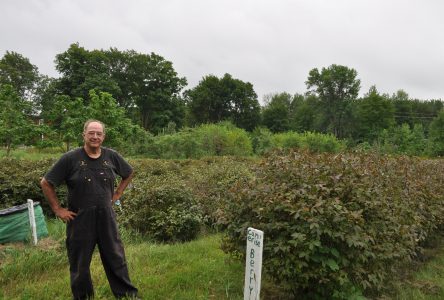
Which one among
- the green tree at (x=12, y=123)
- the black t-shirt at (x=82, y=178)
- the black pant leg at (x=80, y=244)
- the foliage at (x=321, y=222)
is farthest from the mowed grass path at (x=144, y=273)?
the green tree at (x=12, y=123)

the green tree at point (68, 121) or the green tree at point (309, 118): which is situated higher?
the green tree at point (309, 118)

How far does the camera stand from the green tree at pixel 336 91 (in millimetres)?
62156

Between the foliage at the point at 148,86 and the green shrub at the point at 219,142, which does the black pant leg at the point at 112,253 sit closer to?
the green shrub at the point at 219,142

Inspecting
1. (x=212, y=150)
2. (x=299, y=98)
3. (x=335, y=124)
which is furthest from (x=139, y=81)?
(x=299, y=98)

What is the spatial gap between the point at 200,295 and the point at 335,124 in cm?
6115

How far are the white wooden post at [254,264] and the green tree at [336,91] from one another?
6113 centimetres

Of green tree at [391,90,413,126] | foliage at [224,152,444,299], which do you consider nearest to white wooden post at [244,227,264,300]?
foliage at [224,152,444,299]

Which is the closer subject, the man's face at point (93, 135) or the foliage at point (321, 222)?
the foliage at point (321, 222)

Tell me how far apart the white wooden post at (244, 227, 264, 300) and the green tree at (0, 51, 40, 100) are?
5824cm

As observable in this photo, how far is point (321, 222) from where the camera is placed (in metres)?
3.56

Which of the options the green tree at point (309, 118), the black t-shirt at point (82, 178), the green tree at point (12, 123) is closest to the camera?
the black t-shirt at point (82, 178)

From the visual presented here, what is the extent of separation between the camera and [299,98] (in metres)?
82.0

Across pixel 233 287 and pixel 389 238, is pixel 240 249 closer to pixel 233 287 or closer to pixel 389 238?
pixel 233 287

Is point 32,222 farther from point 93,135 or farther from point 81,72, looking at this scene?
point 81,72
